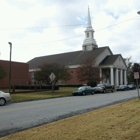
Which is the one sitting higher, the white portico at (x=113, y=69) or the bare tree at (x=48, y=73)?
the white portico at (x=113, y=69)

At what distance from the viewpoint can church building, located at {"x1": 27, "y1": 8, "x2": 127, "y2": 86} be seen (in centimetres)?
6319

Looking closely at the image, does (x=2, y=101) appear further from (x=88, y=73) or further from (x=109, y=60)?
(x=109, y=60)

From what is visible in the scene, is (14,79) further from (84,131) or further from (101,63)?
(84,131)

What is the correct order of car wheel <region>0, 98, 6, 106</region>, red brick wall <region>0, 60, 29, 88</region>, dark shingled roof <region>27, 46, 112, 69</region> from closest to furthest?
car wheel <region>0, 98, 6, 106</region>, red brick wall <region>0, 60, 29, 88</region>, dark shingled roof <region>27, 46, 112, 69</region>

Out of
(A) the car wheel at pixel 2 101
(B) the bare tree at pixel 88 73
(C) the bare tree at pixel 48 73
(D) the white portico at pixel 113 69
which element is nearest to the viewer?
(A) the car wheel at pixel 2 101

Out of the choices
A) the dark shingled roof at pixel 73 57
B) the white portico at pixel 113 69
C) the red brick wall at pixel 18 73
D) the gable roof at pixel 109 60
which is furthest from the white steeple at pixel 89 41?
the red brick wall at pixel 18 73

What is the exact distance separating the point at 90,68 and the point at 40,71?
15003mm

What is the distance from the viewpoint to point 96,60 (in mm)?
60781

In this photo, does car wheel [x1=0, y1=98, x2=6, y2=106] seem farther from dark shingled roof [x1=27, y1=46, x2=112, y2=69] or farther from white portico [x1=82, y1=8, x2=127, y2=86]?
white portico [x1=82, y1=8, x2=127, y2=86]

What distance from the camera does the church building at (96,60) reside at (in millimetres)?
63188

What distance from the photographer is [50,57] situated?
252 feet

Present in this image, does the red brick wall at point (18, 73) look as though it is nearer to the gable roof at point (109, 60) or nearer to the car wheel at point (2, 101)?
the gable roof at point (109, 60)

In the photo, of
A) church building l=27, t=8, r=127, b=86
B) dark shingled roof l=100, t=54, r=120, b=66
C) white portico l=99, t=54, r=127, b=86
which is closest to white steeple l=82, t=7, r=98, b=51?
church building l=27, t=8, r=127, b=86

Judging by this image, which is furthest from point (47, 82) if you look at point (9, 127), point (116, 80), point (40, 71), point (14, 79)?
point (116, 80)
